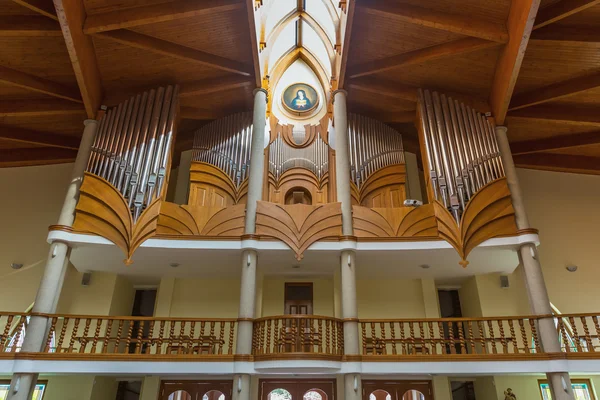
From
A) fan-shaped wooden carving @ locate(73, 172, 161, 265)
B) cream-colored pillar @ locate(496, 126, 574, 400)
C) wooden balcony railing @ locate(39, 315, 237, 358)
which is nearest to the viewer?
cream-colored pillar @ locate(496, 126, 574, 400)

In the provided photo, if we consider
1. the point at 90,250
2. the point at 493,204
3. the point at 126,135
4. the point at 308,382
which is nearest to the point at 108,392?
the point at 90,250

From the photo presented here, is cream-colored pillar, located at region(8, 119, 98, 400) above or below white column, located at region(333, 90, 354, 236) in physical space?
below

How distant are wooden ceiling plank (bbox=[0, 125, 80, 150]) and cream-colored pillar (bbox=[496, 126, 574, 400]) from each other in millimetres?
12019

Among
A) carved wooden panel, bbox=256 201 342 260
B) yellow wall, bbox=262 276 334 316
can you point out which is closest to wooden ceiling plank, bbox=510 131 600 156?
carved wooden panel, bbox=256 201 342 260

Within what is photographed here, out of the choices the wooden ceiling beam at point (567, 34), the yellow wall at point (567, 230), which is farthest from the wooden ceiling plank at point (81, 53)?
the yellow wall at point (567, 230)

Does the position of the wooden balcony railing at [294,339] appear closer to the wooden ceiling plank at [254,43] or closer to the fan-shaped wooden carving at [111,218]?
the fan-shaped wooden carving at [111,218]

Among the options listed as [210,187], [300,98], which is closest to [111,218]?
[210,187]

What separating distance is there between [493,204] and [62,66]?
426 inches

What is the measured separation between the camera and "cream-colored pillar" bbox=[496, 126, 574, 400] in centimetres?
823

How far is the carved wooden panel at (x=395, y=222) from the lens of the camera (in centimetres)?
1000

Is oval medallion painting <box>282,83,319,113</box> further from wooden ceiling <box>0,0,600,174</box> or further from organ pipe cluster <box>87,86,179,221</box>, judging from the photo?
organ pipe cluster <box>87,86,179,221</box>

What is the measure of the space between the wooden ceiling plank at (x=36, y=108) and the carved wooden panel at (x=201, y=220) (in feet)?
12.9

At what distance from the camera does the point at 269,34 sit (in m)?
12.9

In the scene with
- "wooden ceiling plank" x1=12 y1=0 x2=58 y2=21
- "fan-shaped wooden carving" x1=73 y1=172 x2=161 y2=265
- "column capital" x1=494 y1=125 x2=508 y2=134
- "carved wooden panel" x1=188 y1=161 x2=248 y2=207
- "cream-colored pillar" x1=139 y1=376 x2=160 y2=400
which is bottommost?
"cream-colored pillar" x1=139 y1=376 x2=160 y2=400
